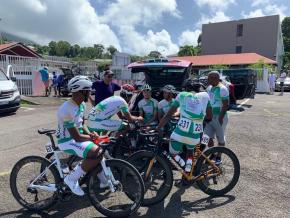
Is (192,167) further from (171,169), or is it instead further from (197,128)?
(197,128)

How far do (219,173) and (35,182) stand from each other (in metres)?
2.57

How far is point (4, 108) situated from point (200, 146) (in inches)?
Result: 364

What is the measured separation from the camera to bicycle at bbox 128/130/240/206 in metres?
4.43

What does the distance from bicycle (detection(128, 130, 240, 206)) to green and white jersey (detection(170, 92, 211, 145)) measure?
0.23 meters

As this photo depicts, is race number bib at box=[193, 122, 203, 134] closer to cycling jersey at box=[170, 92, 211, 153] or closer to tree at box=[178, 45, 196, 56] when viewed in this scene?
cycling jersey at box=[170, 92, 211, 153]

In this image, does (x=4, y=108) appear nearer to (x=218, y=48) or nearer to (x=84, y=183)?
(x=84, y=183)

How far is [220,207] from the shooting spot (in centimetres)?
453

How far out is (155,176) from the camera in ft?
14.8

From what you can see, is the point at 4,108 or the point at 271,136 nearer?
the point at 271,136

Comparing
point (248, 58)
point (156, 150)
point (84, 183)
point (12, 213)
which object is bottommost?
point (12, 213)

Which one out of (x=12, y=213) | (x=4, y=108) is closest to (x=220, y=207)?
(x=12, y=213)

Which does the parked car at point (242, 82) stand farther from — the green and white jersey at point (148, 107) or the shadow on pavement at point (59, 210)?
the shadow on pavement at point (59, 210)

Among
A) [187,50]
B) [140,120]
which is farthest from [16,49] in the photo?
[187,50]

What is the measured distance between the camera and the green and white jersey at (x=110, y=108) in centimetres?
532
